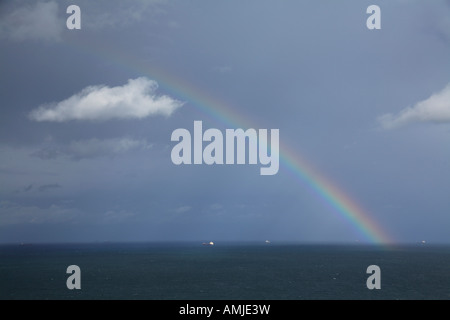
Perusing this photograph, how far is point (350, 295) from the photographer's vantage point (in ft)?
239

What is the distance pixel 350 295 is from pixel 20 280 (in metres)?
75.3

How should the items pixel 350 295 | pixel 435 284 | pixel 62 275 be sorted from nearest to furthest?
pixel 350 295 < pixel 435 284 < pixel 62 275

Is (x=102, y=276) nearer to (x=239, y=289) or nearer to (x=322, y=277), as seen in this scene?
(x=239, y=289)
